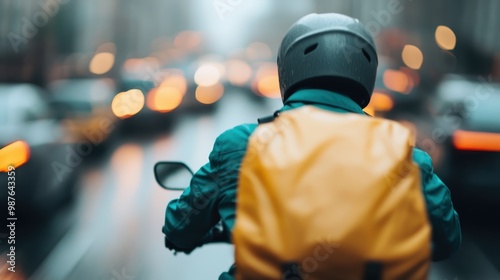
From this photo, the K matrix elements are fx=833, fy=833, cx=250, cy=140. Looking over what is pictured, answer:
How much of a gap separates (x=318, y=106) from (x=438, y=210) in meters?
0.48

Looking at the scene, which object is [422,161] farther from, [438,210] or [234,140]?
[234,140]

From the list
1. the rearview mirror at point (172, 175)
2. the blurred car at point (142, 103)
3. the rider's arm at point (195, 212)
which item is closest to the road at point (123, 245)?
the rearview mirror at point (172, 175)

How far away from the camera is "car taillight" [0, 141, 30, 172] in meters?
8.41

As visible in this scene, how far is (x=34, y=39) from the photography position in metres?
30.7

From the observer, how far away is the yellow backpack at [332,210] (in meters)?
1.94

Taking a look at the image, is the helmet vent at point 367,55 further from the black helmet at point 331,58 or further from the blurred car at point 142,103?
the blurred car at point 142,103

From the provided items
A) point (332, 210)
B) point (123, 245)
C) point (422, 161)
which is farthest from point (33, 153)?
point (332, 210)

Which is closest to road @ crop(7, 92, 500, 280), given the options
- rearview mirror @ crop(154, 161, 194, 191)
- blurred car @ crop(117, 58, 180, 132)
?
rearview mirror @ crop(154, 161, 194, 191)

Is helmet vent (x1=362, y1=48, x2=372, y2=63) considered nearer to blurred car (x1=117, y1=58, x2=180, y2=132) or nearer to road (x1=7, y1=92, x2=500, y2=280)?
road (x1=7, y1=92, x2=500, y2=280)

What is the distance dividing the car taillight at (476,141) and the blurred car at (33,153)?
4.75m

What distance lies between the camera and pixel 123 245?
828 centimetres

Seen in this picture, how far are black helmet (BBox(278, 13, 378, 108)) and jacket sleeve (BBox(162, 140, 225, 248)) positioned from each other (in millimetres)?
414

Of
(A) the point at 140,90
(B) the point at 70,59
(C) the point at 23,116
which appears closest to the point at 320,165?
(C) the point at 23,116

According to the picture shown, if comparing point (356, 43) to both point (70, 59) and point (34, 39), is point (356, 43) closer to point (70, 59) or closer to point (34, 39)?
point (34, 39)
